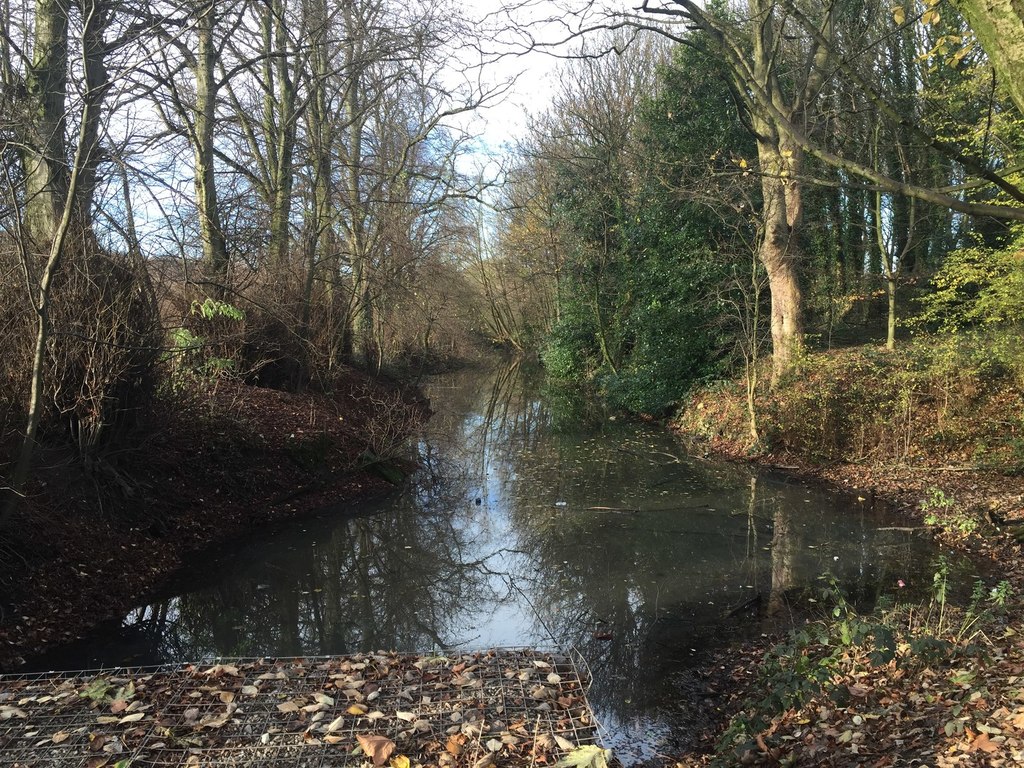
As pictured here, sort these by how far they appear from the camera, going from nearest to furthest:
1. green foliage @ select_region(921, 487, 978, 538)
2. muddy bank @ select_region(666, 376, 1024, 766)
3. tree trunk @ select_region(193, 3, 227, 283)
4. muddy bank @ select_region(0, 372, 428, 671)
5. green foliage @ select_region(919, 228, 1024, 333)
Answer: muddy bank @ select_region(666, 376, 1024, 766) → muddy bank @ select_region(0, 372, 428, 671) → green foliage @ select_region(921, 487, 978, 538) → green foliage @ select_region(919, 228, 1024, 333) → tree trunk @ select_region(193, 3, 227, 283)

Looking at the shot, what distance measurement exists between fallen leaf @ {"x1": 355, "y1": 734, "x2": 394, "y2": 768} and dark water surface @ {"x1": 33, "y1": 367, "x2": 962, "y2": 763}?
227cm


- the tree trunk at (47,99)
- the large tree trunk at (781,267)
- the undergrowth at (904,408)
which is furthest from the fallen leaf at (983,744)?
the large tree trunk at (781,267)

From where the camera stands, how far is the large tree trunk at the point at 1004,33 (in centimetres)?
315

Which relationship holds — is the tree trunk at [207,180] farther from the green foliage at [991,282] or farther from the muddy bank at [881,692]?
the green foliage at [991,282]

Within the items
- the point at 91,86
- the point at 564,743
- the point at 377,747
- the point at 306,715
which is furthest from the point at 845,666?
the point at 91,86

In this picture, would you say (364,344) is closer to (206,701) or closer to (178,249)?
(178,249)

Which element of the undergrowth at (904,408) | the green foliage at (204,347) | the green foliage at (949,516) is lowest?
the green foliage at (949,516)

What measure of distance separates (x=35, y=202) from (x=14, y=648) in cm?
494

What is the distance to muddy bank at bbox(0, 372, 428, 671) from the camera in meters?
7.04

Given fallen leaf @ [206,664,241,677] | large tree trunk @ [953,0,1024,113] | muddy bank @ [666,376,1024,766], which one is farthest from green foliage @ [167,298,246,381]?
large tree trunk @ [953,0,1024,113]

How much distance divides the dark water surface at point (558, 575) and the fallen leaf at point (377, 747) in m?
2.27

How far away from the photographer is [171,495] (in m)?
9.63

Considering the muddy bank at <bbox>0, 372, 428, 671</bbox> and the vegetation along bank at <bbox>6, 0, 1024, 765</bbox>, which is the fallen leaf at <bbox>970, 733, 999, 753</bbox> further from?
the muddy bank at <bbox>0, 372, 428, 671</bbox>

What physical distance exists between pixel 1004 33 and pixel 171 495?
32.1 feet
